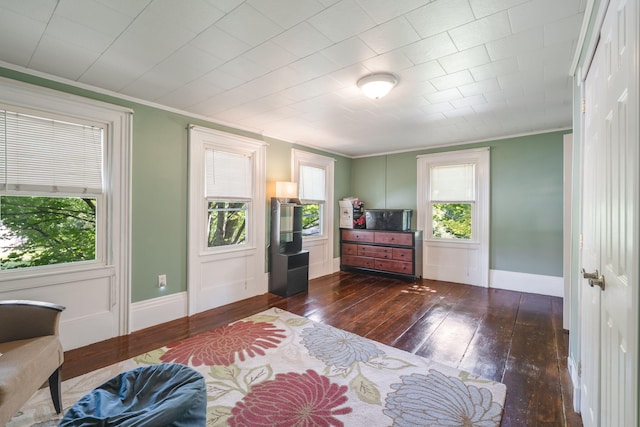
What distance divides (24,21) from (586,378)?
3.92 m

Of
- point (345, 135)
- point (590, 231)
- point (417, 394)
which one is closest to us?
point (590, 231)

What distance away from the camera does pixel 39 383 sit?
1605 mm

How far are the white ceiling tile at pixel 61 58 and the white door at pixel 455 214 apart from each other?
4814 mm

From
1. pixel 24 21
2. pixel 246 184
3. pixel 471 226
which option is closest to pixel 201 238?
pixel 246 184

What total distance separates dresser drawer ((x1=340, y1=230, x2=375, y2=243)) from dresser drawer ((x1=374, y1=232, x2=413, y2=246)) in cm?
13

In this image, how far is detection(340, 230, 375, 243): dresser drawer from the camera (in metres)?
5.43

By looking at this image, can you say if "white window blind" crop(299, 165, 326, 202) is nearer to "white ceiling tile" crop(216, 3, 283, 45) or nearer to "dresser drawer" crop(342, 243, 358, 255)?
"dresser drawer" crop(342, 243, 358, 255)

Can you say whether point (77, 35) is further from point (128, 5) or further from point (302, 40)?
point (302, 40)

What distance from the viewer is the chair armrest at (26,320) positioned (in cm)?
179

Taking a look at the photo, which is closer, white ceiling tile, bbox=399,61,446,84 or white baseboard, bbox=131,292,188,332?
white ceiling tile, bbox=399,61,446,84

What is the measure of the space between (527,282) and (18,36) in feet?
20.2

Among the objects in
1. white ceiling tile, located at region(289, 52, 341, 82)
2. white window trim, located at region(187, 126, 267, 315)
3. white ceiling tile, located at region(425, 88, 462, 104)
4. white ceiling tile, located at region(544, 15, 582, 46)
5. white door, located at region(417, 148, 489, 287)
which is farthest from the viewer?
white door, located at region(417, 148, 489, 287)

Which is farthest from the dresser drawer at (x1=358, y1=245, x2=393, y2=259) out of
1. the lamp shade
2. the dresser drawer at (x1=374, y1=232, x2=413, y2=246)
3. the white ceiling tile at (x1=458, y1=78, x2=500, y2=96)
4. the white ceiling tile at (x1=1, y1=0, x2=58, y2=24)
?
the white ceiling tile at (x1=1, y1=0, x2=58, y2=24)

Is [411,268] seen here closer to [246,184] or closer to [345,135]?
[345,135]
